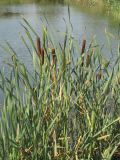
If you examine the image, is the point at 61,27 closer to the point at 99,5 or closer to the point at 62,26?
the point at 62,26

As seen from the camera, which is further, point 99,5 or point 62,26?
point 99,5

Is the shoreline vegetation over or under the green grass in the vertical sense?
under

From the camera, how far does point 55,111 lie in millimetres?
2725

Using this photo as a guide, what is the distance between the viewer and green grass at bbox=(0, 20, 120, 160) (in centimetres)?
251

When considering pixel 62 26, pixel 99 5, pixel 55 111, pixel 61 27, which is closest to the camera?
pixel 55 111

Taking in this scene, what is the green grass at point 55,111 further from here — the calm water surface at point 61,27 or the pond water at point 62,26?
the pond water at point 62,26

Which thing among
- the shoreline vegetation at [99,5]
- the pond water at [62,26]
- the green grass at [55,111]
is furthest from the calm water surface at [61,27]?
the green grass at [55,111]

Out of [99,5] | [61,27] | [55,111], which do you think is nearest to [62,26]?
[61,27]

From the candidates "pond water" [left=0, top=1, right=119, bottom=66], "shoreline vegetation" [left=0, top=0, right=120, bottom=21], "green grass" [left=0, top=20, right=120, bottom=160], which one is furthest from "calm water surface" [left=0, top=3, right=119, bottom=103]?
"green grass" [left=0, top=20, right=120, bottom=160]

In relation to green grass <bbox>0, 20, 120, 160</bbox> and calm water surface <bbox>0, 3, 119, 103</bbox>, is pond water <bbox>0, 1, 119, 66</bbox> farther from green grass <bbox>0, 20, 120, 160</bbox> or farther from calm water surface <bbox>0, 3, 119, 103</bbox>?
green grass <bbox>0, 20, 120, 160</bbox>

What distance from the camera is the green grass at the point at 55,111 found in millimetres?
2512

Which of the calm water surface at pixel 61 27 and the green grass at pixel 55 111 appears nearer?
the green grass at pixel 55 111

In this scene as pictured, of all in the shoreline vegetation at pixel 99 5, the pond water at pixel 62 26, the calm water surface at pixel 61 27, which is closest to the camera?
the calm water surface at pixel 61 27

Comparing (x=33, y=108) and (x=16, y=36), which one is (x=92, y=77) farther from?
(x=16, y=36)
